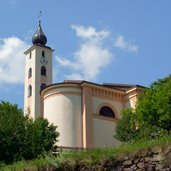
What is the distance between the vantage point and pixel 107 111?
46812 mm

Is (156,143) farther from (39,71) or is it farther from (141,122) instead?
(39,71)

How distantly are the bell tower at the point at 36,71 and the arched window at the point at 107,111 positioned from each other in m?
21.3

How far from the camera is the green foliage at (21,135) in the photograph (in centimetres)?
2781

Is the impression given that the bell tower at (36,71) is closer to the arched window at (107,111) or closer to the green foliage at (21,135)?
the arched window at (107,111)

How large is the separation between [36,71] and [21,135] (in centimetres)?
4237

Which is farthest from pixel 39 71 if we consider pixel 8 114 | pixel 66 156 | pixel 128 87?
pixel 66 156

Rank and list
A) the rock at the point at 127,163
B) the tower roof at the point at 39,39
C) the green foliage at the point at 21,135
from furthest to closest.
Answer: the tower roof at the point at 39,39
the green foliage at the point at 21,135
the rock at the point at 127,163

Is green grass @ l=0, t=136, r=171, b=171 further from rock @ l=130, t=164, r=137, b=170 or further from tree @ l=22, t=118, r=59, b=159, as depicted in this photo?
tree @ l=22, t=118, r=59, b=159

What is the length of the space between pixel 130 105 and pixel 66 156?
3630cm

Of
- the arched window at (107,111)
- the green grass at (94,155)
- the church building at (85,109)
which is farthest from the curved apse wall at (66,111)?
the green grass at (94,155)

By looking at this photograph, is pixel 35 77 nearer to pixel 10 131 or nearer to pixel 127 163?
pixel 10 131

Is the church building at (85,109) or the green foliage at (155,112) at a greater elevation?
the church building at (85,109)

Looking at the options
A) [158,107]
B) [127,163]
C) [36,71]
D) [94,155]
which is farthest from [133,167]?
[36,71]

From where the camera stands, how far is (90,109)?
44.6 metres
